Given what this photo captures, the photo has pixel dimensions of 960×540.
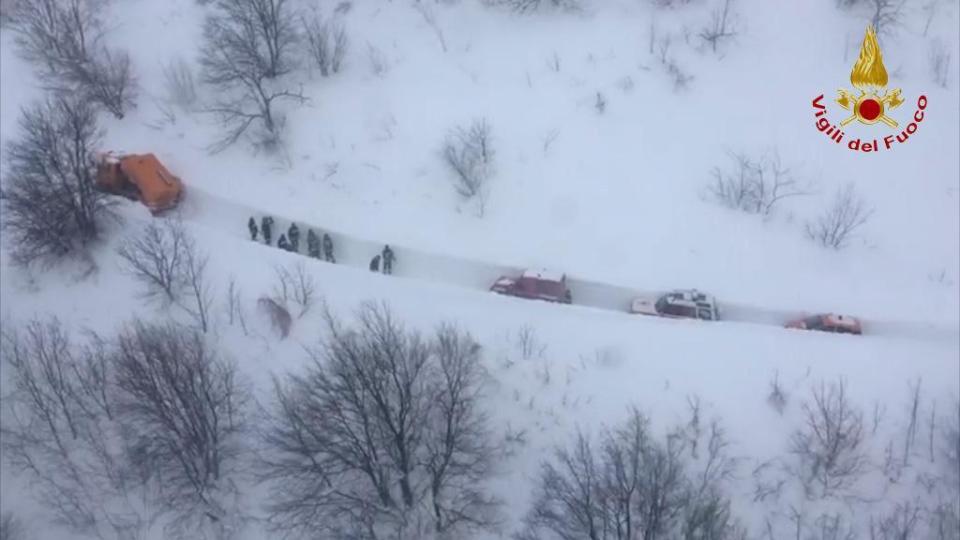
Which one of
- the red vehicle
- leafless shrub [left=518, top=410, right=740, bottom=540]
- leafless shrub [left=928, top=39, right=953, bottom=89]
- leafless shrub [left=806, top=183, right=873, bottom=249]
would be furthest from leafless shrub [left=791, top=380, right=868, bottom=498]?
leafless shrub [left=928, top=39, right=953, bottom=89]

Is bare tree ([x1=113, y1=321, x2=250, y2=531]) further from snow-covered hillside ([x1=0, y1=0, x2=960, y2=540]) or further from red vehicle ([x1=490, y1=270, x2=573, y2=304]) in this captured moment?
red vehicle ([x1=490, y1=270, x2=573, y2=304])

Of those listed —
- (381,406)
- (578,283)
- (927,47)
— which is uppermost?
(927,47)

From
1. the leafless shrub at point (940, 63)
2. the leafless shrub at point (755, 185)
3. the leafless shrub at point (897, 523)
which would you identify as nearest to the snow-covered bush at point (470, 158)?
the leafless shrub at point (755, 185)

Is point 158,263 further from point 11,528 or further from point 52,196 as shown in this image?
point 11,528

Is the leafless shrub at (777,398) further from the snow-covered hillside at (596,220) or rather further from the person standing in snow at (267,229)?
the person standing in snow at (267,229)

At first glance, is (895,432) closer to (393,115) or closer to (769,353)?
(769,353)

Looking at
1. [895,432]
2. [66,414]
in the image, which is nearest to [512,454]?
[895,432]
